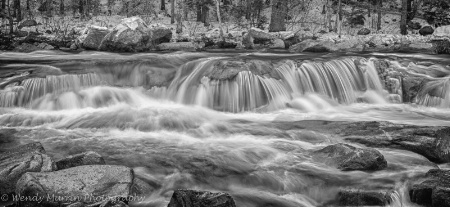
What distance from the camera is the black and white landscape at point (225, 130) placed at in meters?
4.92

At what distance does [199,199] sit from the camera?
4.21 meters

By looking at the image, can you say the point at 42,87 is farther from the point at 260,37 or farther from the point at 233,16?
the point at 233,16

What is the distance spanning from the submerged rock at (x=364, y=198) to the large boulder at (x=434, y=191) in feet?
1.08

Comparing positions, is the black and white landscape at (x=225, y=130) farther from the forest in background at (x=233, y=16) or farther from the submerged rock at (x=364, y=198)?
the forest in background at (x=233, y=16)

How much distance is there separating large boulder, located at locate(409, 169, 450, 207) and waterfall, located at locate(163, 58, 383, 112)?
528 cm

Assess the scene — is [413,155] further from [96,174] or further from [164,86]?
[164,86]

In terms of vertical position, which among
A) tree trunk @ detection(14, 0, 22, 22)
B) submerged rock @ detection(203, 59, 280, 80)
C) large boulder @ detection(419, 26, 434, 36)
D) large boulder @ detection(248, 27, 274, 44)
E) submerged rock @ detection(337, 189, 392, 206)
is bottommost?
submerged rock @ detection(337, 189, 392, 206)

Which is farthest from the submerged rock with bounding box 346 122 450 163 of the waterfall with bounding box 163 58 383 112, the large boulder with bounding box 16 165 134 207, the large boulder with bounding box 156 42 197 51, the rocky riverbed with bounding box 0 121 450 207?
the large boulder with bounding box 156 42 197 51

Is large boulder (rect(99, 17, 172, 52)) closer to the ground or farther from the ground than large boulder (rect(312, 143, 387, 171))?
farther from the ground

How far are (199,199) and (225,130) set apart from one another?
429cm

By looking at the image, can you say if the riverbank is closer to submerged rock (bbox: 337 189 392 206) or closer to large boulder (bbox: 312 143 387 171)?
large boulder (bbox: 312 143 387 171)

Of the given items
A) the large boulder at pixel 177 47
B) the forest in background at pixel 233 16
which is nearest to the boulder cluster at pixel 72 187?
the large boulder at pixel 177 47

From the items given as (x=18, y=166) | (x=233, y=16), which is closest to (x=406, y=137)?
(x=18, y=166)

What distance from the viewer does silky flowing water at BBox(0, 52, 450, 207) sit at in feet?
19.1
